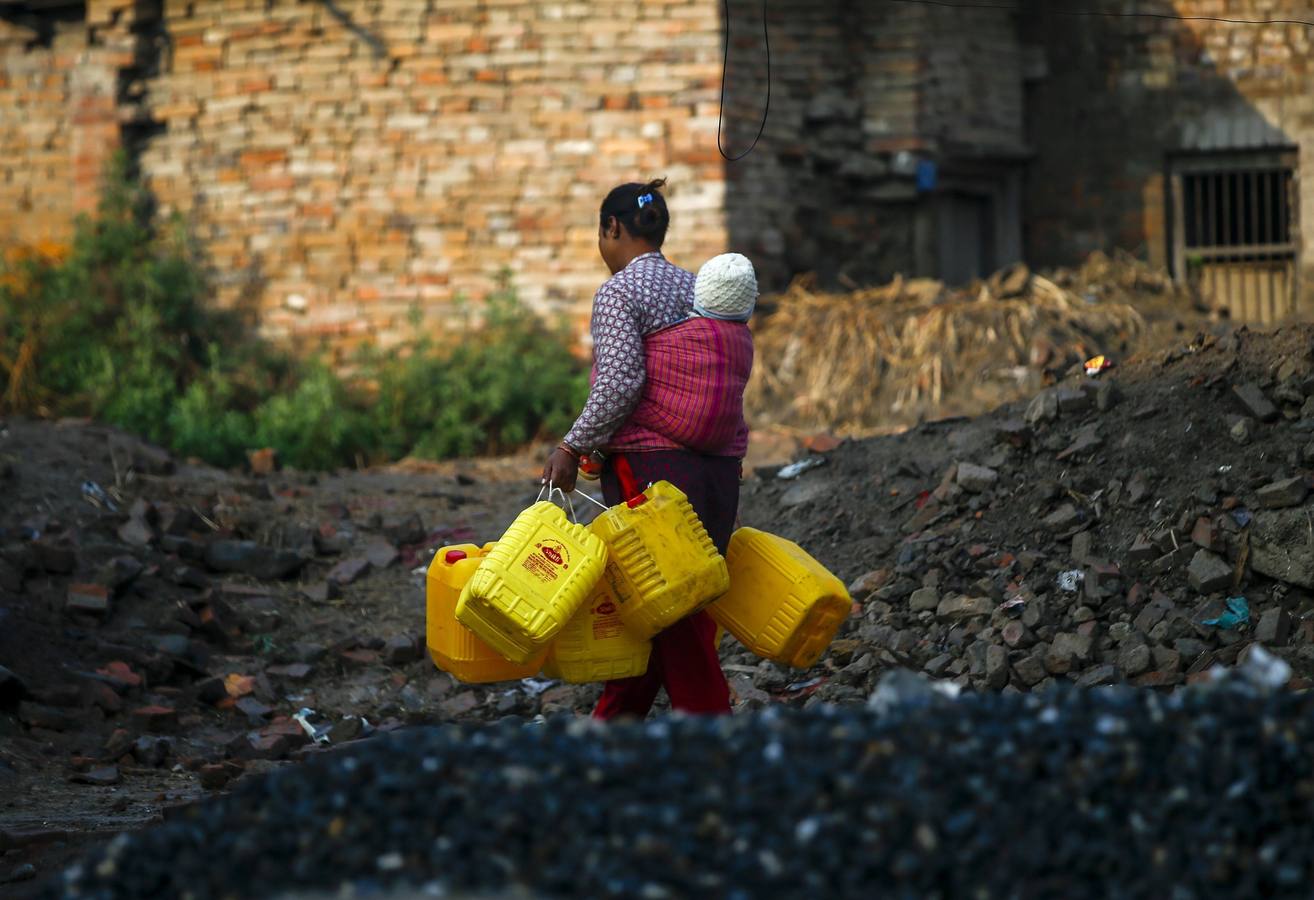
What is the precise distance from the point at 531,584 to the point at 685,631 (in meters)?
0.53

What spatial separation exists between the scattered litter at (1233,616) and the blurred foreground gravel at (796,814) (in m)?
2.46

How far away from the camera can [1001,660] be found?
17.7 ft

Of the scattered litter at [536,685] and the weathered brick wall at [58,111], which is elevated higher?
the weathered brick wall at [58,111]

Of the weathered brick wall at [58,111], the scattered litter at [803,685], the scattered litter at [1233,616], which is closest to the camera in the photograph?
the scattered litter at [1233,616]

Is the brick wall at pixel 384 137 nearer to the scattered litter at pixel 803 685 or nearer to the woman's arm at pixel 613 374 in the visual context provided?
the scattered litter at pixel 803 685

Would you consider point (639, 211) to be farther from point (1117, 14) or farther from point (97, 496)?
point (1117, 14)

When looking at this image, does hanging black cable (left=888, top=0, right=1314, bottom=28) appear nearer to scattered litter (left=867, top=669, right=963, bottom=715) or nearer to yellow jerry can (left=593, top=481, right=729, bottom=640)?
yellow jerry can (left=593, top=481, right=729, bottom=640)

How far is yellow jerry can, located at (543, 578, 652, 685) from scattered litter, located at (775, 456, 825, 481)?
11.0ft

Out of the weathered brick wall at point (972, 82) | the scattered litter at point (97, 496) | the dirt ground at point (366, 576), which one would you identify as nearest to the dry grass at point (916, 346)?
the weathered brick wall at point (972, 82)

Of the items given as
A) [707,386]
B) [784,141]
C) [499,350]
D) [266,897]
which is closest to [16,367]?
[499,350]

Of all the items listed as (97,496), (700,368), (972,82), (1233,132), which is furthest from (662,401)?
(1233,132)

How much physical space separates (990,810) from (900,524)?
4.12 metres

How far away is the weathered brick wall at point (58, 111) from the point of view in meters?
12.4

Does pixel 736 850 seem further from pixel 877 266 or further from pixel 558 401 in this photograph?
pixel 877 266
